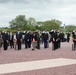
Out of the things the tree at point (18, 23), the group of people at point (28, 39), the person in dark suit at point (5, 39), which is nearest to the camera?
the group of people at point (28, 39)

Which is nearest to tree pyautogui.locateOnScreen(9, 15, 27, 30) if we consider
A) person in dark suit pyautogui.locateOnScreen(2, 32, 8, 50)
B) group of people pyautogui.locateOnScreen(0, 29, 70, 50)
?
group of people pyautogui.locateOnScreen(0, 29, 70, 50)

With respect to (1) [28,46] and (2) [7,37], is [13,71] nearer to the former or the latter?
(2) [7,37]

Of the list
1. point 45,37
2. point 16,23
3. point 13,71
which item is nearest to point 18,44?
point 45,37

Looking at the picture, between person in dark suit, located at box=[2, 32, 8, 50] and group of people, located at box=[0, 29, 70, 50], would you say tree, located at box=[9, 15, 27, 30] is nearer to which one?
group of people, located at box=[0, 29, 70, 50]

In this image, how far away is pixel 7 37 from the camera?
3164 centimetres

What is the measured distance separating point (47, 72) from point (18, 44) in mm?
17919

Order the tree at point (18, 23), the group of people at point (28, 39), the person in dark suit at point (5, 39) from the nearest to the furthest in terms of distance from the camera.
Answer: the group of people at point (28, 39)
the person in dark suit at point (5, 39)
the tree at point (18, 23)

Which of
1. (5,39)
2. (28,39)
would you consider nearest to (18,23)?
(28,39)

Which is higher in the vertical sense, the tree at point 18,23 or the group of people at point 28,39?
the group of people at point 28,39

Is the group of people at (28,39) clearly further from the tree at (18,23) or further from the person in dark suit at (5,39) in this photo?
the tree at (18,23)

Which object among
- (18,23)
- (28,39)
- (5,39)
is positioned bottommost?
(18,23)

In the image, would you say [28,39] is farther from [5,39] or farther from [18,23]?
[18,23]

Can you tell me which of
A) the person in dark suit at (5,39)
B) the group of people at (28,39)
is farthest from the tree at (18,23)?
the person in dark suit at (5,39)

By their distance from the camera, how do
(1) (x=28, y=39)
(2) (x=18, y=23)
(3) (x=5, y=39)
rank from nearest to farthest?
(3) (x=5, y=39) < (1) (x=28, y=39) < (2) (x=18, y=23)
